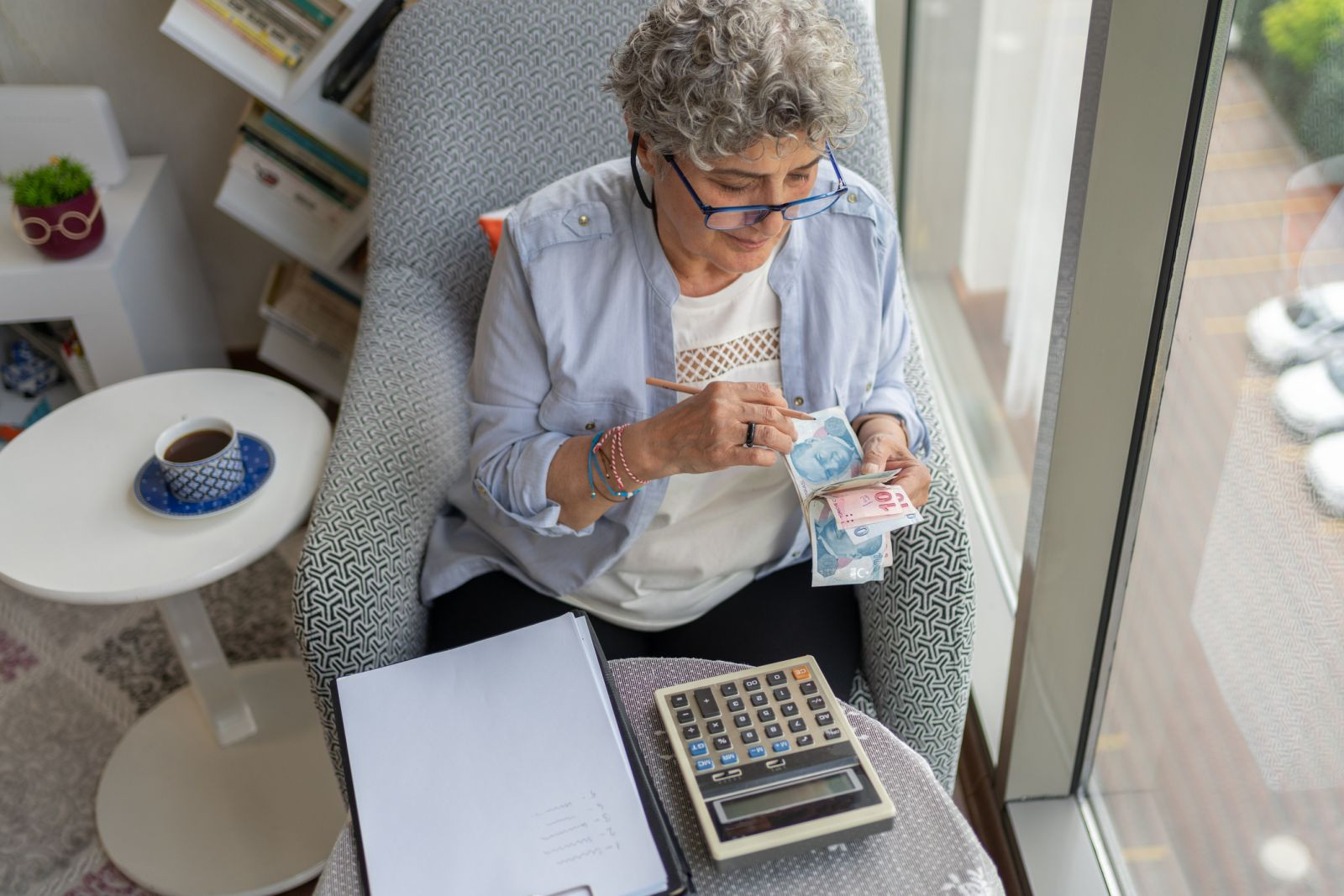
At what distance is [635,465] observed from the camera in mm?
1207

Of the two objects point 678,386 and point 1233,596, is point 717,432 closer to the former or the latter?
point 678,386

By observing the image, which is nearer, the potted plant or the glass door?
the glass door

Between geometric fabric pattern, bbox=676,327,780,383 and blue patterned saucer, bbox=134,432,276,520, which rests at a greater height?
geometric fabric pattern, bbox=676,327,780,383

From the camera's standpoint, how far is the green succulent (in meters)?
1.91

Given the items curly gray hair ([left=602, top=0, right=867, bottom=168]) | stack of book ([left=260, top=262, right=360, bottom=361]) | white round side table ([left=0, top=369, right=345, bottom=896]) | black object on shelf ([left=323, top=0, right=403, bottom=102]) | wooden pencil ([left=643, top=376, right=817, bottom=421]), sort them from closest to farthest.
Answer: curly gray hair ([left=602, top=0, right=867, bottom=168]) → wooden pencil ([left=643, top=376, right=817, bottom=421]) → white round side table ([left=0, top=369, right=345, bottom=896]) → black object on shelf ([left=323, top=0, right=403, bottom=102]) → stack of book ([left=260, top=262, right=360, bottom=361])

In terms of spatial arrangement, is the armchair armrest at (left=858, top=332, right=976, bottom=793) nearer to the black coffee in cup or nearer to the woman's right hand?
the woman's right hand

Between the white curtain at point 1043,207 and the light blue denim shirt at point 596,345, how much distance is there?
38 centimetres

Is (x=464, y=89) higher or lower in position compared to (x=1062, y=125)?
higher

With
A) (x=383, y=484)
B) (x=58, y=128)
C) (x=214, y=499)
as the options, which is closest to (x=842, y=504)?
(x=383, y=484)

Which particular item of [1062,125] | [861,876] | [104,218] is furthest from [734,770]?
[104,218]

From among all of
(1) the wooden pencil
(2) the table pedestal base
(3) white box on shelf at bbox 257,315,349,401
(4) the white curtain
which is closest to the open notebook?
(1) the wooden pencil

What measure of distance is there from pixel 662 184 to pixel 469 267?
1.71ft

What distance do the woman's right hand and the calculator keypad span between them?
0.23m

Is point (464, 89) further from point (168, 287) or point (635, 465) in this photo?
point (168, 287)
